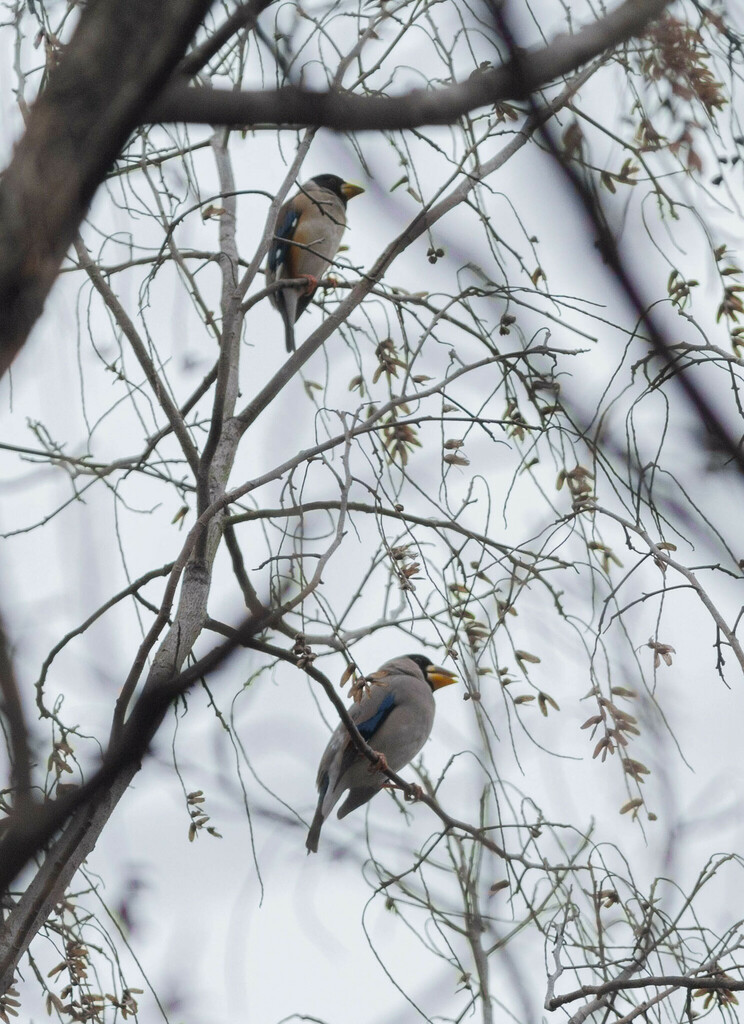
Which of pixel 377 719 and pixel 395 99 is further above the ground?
pixel 377 719

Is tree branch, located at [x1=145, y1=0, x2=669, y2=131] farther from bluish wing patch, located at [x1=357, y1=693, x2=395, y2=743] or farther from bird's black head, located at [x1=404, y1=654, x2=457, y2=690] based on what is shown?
bird's black head, located at [x1=404, y1=654, x2=457, y2=690]

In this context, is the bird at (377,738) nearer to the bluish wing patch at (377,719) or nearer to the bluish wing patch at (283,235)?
the bluish wing patch at (377,719)

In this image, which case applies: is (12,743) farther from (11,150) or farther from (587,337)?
(587,337)

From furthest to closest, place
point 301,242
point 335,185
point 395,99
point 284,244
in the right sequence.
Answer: point 335,185
point 301,242
point 284,244
point 395,99

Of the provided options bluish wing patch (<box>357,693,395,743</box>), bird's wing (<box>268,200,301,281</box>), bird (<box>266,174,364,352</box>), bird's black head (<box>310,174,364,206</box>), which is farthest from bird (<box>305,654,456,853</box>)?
bird's black head (<box>310,174,364,206</box>)

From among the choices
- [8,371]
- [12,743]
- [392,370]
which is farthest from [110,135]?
[392,370]

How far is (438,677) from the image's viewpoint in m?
7.55

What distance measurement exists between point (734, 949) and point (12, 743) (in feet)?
8.82

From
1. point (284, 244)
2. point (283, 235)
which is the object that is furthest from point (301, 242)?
point (283, 235)

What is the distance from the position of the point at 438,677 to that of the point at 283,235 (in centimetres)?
279

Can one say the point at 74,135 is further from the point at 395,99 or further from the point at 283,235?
the point at 283,235

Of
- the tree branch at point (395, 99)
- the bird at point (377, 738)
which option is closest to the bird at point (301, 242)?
the bird at point (377, 738)

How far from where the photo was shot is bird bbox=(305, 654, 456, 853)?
5809mm

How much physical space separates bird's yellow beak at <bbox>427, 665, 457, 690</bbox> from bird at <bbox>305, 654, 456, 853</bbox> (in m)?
0.29
